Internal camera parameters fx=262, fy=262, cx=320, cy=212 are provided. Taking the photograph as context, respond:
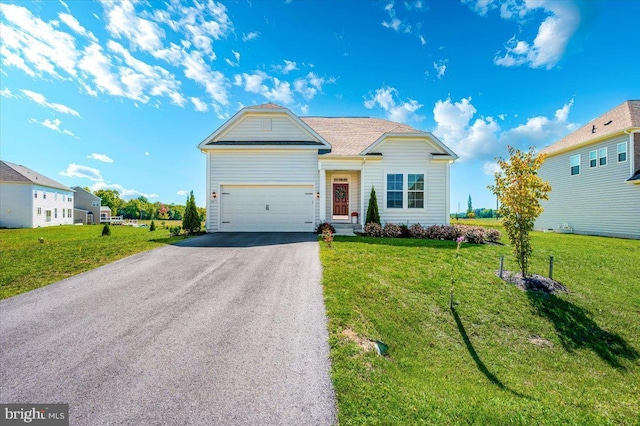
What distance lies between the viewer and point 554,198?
19.4m

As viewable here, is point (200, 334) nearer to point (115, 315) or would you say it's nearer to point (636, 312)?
point (115, 315)

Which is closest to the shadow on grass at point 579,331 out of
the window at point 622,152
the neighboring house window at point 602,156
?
the window at point 622,152

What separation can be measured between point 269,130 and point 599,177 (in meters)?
20.1

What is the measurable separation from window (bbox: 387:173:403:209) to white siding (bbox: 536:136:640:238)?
12829 millimetres

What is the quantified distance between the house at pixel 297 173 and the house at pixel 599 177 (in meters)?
10.5

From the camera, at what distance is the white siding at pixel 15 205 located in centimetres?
2694

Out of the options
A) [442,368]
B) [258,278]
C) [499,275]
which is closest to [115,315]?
[258,278]

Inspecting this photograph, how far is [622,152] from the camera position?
48.8 feet

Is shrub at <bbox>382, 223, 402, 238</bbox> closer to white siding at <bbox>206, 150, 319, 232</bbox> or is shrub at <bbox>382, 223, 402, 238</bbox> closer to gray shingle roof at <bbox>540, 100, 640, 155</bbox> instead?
white siding at <bbox>206, 150, 319, 232</bbox>

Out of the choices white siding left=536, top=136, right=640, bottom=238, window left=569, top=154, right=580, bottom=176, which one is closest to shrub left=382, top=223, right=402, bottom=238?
white siding left=536, top=136, right=640, bottom=238

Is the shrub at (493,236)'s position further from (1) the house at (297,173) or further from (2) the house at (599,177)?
(2) the house at (599,177)

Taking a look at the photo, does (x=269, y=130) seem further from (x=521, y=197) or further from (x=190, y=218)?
(x=521, y=197)

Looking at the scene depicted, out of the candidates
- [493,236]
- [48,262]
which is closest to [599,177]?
[493,236]

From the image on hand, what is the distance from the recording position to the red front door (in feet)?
47.7
